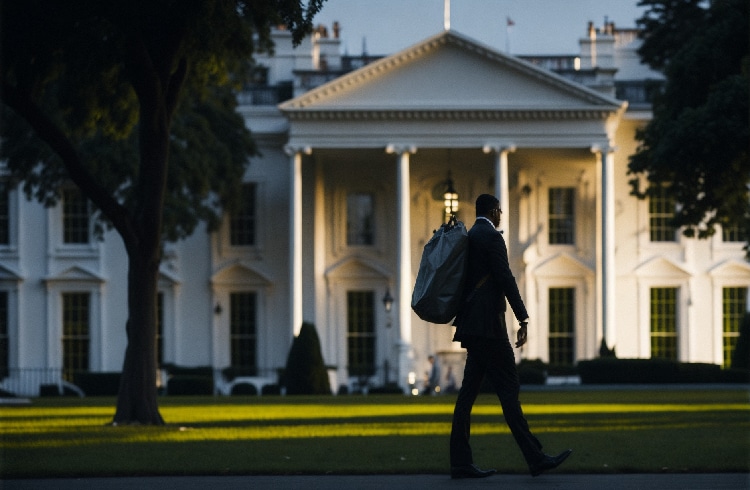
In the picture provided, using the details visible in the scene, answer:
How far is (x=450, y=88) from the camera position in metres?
46.5

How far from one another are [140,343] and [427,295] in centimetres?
1013

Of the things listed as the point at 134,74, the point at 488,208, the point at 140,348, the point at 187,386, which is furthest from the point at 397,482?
the point at 187,386

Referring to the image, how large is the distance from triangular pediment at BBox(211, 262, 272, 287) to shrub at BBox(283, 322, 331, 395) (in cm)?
944

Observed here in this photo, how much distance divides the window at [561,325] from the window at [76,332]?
1589cm

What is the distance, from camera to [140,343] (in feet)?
66.9

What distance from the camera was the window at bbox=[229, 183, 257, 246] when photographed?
49.8 m

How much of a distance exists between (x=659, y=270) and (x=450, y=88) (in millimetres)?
9948

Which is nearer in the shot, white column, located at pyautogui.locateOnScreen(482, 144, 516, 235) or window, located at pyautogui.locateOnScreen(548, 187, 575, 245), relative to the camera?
white column, located at pyautogui.locateOnScreen(482, 144, 516, 235)

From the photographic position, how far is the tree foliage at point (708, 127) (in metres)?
25.9

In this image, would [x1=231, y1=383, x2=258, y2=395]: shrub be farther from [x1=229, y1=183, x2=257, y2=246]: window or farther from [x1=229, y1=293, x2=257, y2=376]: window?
Answer: [x1=229, y1=183, x2=257, y2=246]: window

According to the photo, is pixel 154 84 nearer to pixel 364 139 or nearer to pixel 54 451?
pixel 54 451

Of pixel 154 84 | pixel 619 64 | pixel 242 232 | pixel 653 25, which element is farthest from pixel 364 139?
pixel 154 84

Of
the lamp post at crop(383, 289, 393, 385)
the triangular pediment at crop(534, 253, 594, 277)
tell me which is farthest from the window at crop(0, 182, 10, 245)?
the triangular pediment at crop(534, 253, 594, 277)

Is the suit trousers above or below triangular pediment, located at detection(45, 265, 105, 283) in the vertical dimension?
below
